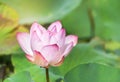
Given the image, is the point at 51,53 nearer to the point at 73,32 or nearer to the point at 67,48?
the point at 67,48

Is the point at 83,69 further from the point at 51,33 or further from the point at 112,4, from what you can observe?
the point at 112,4

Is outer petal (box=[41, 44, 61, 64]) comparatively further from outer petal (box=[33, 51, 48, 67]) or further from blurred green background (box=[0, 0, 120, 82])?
blurred green background (box=[0, 0, 120, 82])

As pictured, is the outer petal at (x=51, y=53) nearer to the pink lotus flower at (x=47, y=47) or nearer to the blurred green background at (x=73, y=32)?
the pink lotus flower at (x=47, y=47)

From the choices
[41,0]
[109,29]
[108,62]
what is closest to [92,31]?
[109,29]

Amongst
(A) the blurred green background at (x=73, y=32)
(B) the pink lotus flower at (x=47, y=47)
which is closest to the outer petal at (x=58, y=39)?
(B) the pink lotus flower at (x=47, y=47)

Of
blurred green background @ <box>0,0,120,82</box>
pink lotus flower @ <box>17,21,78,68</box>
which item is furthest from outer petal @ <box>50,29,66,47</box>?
blurred green background @ <box>0,0,120,82</box>

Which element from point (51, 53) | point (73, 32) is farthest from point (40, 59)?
point (73, 32)
